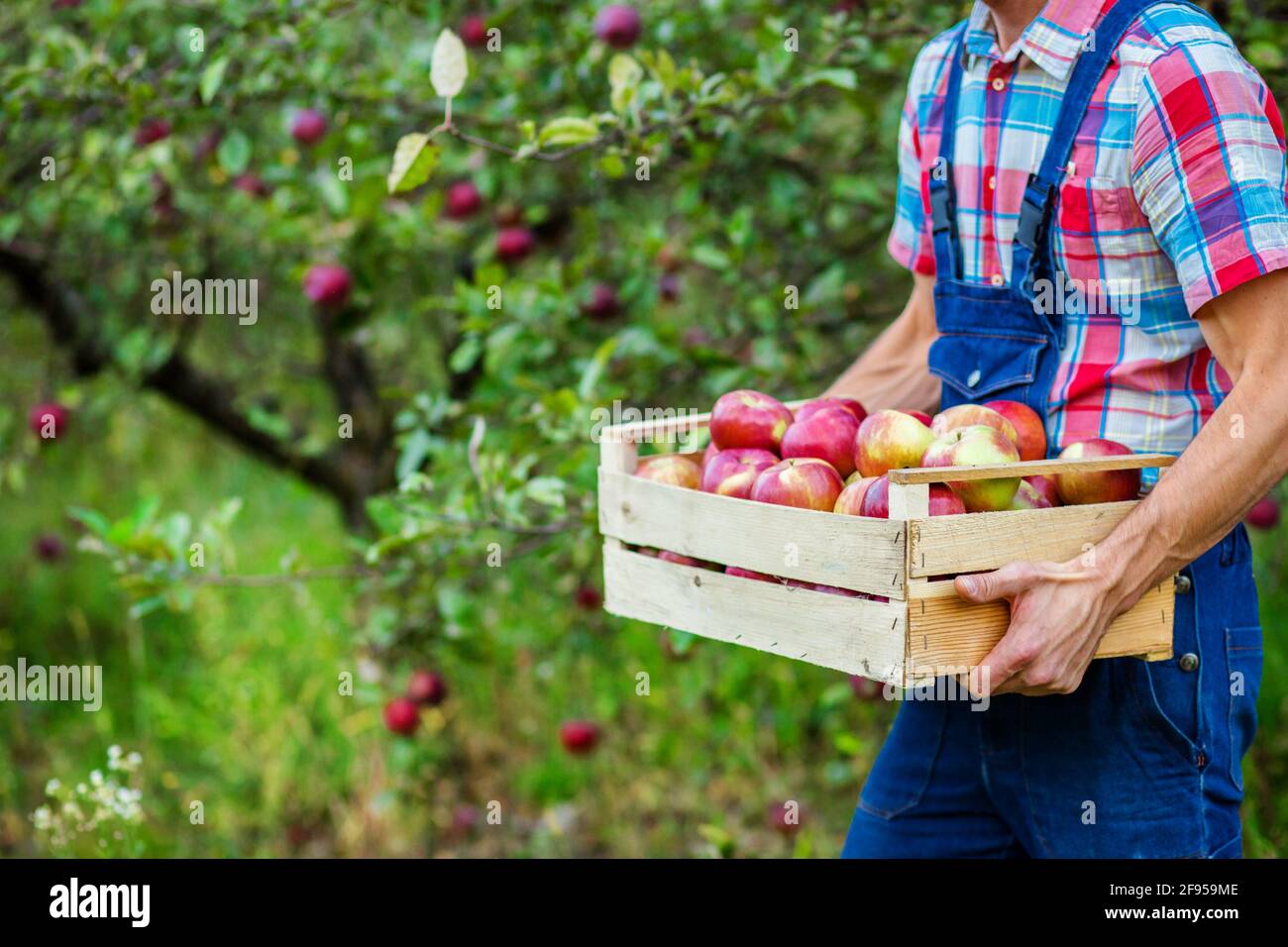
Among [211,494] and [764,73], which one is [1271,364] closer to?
[764,73]

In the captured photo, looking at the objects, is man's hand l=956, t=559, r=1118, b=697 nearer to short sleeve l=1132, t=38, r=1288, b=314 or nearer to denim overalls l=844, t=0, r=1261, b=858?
denim overalls l=844, t=0, r=1261, b=858

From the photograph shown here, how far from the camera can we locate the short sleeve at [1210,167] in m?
1.33

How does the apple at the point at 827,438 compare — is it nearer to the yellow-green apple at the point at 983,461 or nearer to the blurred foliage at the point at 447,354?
the yellow-green apple at the point at 983,461

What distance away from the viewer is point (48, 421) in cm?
329

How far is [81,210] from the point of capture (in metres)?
3.33

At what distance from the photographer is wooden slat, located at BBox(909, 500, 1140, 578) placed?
130 centimetres

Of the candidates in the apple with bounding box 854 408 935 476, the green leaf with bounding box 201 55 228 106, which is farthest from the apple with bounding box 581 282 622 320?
the apple with bounding box 854 408 935 476

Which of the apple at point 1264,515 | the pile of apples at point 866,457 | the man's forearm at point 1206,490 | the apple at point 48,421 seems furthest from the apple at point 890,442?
the apple at point 48,421

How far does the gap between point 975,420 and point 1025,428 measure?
78mm

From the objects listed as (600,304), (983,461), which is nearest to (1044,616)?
(983,461)

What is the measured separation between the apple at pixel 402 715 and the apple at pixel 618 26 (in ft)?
4.99

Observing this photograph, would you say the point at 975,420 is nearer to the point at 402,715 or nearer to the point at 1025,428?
the point at 1025,428

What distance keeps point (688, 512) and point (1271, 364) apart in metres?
0.63
